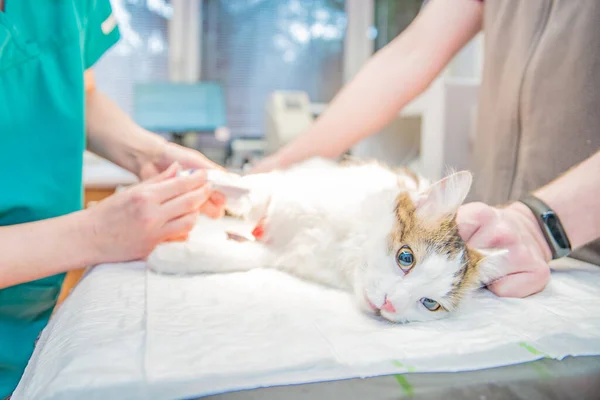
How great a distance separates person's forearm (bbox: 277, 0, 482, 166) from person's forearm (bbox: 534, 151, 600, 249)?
37 cm

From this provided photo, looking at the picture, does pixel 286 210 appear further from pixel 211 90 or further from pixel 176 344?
pixel 211 90

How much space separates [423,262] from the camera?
20.7 inches

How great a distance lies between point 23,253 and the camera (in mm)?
526

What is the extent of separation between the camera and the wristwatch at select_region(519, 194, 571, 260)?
1.88 feet

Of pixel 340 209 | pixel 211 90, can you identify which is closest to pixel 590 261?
pixel 340 209

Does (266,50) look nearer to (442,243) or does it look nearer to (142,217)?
(142,217)

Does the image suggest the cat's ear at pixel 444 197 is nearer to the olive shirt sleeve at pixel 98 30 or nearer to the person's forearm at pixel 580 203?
the person's forearm at pixel 580 203

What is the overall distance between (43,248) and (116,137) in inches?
14.5

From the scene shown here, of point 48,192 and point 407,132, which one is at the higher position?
point 407,132

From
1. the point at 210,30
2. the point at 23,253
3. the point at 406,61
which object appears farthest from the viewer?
the point at 210,30

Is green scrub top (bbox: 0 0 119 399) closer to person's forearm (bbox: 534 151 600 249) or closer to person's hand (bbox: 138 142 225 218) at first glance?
person's hand (bbox: 138 142 225 218)

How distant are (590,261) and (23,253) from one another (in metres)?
0.78

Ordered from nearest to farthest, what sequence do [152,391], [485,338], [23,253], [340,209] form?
[152,391] < [485,338] < [23,253] < [340,209]

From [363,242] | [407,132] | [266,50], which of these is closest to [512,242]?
[363,242]
